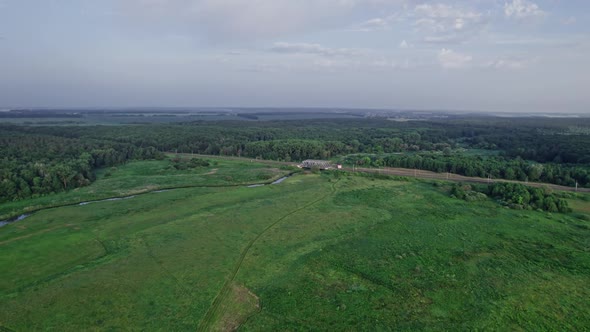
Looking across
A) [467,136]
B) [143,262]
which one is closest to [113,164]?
[143,262]

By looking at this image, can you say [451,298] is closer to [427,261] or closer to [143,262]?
[427,261]

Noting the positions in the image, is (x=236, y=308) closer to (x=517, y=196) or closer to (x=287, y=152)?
(x=517, y=196)

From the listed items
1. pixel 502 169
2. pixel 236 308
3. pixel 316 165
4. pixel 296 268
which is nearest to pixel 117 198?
pixel 296 268

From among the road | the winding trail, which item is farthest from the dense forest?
the winding trail

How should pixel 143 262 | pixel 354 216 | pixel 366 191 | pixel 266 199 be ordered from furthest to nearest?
1. pixel 366 191
2. pixel 266 199
3. pixel 354 216
4. pixel 143 262

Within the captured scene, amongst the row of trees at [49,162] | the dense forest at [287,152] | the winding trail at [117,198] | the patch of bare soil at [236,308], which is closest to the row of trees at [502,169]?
the dense forest at [287,152]
